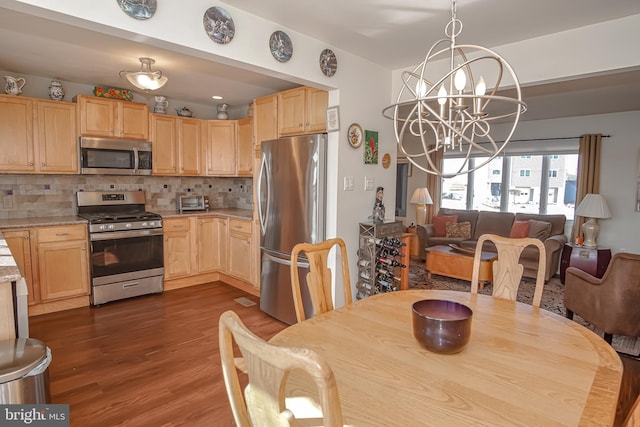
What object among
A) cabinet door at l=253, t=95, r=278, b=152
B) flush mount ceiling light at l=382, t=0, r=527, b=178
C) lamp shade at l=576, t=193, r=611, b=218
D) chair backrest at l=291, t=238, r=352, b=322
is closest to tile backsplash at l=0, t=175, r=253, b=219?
cabinet door at l=253, t=95, r=278, b=152

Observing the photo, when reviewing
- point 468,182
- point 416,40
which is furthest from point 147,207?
point 468,182

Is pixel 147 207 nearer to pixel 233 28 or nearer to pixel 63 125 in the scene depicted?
pixel 63 125

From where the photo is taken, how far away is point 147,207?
15.6 ft

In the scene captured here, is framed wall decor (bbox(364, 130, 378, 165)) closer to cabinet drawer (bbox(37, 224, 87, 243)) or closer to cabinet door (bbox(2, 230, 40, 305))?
cabinet drawer (bbox(37, 224, 87, 243))

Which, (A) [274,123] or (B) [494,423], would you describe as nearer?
(B) [494,423]

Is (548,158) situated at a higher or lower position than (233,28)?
lower

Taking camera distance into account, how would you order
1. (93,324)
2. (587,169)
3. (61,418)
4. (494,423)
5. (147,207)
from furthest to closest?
(587,169) → (147,207) → (93,324) → (61,418) → (494,423)

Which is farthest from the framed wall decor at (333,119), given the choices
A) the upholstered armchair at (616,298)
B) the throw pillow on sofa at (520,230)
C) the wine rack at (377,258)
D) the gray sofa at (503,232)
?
the throw pillow on sofa at (520,230)

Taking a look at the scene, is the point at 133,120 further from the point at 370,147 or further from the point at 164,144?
the point at 370,147

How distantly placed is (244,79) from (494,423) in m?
3.58

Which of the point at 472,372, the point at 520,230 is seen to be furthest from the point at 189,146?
the point at 520,230

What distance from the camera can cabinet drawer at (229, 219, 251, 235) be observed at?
4.23m

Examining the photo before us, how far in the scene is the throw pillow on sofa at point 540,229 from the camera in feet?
17.6

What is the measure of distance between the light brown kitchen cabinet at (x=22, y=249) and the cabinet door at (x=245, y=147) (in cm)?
233
